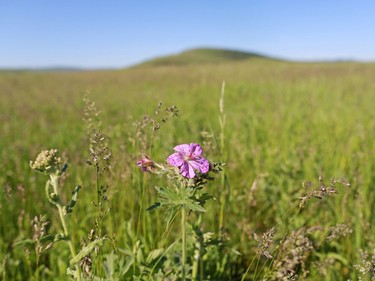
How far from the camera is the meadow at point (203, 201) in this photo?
1.35 meters

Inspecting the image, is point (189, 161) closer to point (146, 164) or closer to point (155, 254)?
point (146, 164)

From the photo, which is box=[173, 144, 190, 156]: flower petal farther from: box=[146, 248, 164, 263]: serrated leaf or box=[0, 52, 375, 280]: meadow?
box=[146, 248, 164, 263]: serrated leaf

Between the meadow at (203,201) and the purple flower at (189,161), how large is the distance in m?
0.10

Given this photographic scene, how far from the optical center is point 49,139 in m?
4.36

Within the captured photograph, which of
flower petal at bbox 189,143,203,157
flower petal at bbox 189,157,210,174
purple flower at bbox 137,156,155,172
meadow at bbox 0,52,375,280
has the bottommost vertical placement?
meadow at bbox 0,52,375,280

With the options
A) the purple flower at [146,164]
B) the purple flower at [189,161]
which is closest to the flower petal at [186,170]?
the purple flower at [189,161]

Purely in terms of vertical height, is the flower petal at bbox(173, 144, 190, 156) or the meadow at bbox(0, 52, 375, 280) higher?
the flower petal at bbox(173, 144, 190, 156)

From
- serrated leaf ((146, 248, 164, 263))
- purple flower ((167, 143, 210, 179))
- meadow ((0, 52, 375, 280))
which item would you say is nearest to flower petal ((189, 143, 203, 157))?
purple flower ((167, 143, 210, 179))

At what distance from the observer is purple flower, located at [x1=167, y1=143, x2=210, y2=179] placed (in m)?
1.15

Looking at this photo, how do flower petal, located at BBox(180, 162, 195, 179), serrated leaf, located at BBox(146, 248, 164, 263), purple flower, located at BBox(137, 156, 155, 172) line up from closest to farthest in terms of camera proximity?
flower petal, located at BBox(180, 162, 195, 179)
purple flower, located at BBox(137, 156, 155, 172)
serrated leaf, located at BBox(146, 248, 164, 263)

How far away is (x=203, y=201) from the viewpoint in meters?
1.19

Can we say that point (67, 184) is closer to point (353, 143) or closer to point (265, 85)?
point (353, 143)

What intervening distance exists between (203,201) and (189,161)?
15cm

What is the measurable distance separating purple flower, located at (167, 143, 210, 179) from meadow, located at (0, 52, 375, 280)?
0.10 m
